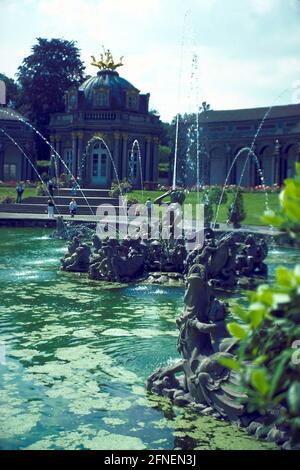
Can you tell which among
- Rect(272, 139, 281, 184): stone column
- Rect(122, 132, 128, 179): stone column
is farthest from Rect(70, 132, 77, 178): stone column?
Rect(272, 139, 281, 184): stone column

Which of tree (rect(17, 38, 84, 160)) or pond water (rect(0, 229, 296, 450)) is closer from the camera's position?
pond water (rect(0, 229, 296, 450))

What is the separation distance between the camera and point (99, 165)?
2168 inches

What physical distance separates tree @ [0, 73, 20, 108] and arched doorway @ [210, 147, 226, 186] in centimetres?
2749

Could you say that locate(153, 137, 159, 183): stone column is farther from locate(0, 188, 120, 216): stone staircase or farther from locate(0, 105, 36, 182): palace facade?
locate(0, 105, 36, 182): palace facade

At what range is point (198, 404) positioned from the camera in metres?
7.48

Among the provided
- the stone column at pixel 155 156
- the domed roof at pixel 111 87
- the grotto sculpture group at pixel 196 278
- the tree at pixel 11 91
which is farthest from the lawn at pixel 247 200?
the tree at pixel 11 91

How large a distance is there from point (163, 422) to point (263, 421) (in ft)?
3.63

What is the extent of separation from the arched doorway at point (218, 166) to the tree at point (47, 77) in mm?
19024

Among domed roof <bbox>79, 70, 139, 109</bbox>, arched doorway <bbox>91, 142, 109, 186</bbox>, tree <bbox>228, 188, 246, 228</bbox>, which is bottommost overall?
tree <bbox>228, 188, 246, 228</bbox>

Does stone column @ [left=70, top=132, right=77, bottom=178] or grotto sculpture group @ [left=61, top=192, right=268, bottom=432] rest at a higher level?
stone column @ [left=70, top=132, right=77, bottom=178]

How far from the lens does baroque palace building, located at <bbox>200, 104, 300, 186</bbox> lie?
5759cm

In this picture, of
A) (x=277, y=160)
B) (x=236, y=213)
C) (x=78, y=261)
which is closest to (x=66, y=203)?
(x=236, y=213)

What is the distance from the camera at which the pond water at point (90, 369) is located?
6715mm

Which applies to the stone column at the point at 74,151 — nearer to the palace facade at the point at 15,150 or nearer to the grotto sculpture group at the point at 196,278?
the palace facade at the point at 15,150
